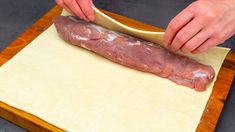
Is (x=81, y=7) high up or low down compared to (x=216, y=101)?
up

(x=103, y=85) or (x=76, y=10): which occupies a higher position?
(x=76, y=10)

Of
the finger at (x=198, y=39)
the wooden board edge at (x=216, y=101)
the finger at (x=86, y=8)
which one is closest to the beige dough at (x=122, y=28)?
the finger at (x=86, y=8)

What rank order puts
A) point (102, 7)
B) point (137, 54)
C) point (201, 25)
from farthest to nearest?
point (102, 7) → point (137, 54) → point (201, 25)

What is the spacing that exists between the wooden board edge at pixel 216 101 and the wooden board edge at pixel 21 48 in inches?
16.3

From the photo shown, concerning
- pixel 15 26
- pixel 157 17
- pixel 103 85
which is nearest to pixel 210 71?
pixel 103 85

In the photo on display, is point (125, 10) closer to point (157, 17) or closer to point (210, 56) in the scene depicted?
point (157, 17)

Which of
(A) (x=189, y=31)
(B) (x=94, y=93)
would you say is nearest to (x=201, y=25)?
(A) (x=189, y=31)

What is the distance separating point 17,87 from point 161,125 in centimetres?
45

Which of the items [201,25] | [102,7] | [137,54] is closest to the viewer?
[201,25]

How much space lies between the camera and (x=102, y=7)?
1471 millimetres

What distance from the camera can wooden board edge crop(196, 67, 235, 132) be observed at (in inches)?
38.0

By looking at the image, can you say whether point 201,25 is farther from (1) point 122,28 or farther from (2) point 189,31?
(1) point 122,28

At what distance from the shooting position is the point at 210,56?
→ 1.14 metres

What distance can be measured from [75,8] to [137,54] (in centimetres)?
25
